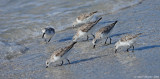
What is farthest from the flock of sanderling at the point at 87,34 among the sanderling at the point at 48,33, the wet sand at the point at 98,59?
the wet sand at the point at 98,59

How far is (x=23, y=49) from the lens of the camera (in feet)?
33.8

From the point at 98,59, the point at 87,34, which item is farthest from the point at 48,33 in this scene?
the point at 98,59

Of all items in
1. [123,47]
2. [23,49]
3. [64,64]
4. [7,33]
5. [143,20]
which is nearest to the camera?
[64,64]

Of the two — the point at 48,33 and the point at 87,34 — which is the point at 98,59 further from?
the point at 48,33

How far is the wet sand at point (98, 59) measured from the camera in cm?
709

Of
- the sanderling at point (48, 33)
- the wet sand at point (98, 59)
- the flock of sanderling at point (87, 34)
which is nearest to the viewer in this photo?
the wet sand at point (98, 59)

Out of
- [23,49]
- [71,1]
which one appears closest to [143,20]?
[23,49]

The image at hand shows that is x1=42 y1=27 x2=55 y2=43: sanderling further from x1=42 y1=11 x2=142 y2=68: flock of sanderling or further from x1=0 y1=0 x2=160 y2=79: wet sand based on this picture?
x1=0 y1=0 x2=160 y2=79: wet sand

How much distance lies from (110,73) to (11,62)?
3235mm

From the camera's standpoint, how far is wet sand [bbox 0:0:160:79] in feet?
23.3

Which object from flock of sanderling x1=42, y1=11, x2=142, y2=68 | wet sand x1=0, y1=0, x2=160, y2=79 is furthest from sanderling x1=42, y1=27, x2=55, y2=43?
wet sand x1=0, y1=0, x2=160, y2=79

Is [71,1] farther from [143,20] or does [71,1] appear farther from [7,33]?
[143,20]

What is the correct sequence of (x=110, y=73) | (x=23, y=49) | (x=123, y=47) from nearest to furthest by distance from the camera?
(x=110, y=73) < (x=123, y=47) < (x=23, y=49)

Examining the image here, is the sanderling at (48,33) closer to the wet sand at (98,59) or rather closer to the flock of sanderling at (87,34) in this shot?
the flock of sanderling at (87,34)
